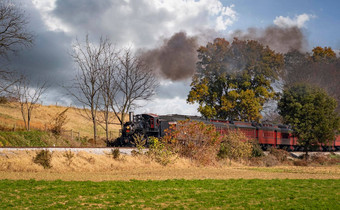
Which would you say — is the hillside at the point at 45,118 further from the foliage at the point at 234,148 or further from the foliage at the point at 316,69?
the foliage at the point at 316,69

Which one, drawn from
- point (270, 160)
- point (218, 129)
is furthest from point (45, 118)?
point (270, 160)

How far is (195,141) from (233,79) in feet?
81.4

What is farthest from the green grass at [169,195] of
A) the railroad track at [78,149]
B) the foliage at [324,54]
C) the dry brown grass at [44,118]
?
the foliage at [324,54]

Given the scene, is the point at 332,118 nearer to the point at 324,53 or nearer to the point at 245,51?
the point at 245,51

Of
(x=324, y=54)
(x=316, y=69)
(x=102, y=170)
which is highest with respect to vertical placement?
(x=324, y=54)

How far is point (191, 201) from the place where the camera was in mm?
12984

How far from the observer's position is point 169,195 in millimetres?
13844

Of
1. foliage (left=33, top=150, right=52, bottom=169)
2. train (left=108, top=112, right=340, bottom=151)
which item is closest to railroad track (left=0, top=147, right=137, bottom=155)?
foliage (left=33, top=150, right=52, bottom=169)

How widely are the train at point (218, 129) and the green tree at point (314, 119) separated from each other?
2130mm

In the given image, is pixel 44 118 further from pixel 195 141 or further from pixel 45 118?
pixel 195 141

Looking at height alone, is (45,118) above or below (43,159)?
above

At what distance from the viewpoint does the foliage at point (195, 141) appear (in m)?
29.0

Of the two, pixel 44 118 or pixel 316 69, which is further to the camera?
pixel 44 118

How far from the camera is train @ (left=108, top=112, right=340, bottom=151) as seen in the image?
114 feet
